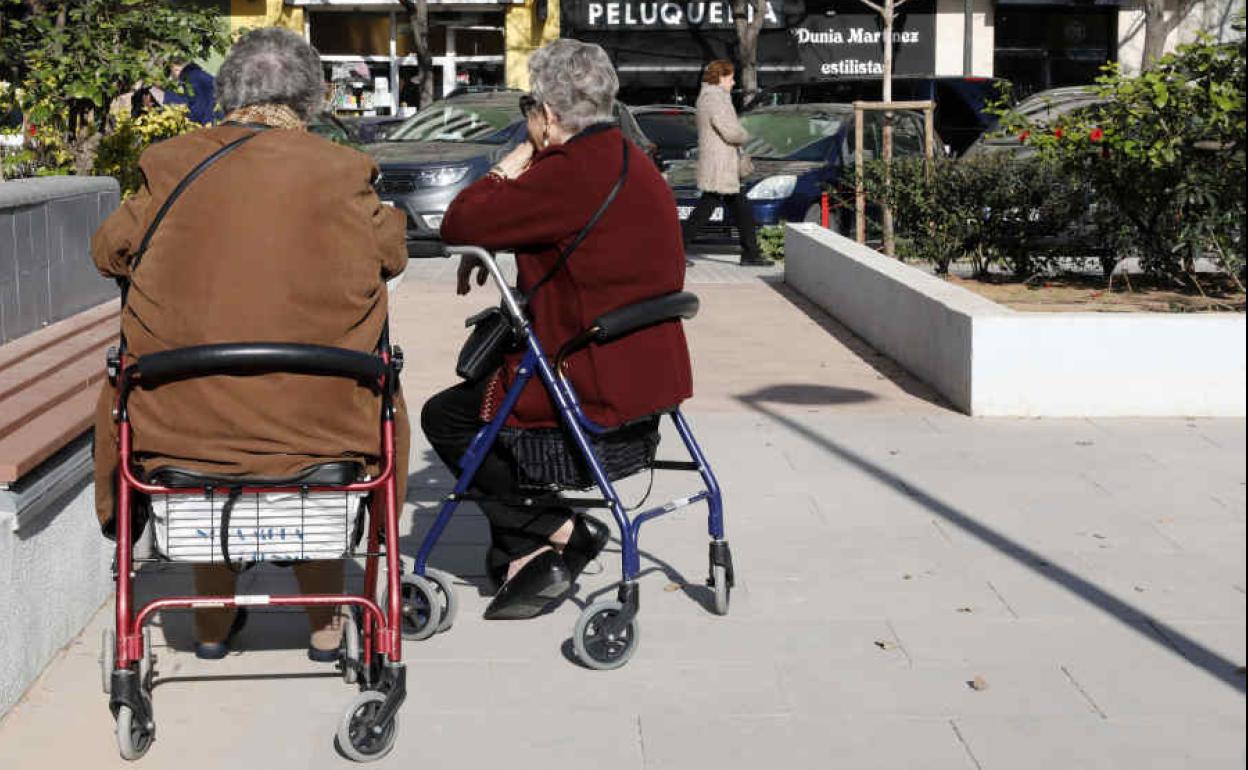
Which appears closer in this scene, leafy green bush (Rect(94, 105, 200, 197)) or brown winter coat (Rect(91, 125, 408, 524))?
brown winter coat (Rect(91, 125, 408, 524))

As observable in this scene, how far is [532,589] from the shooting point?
569 centimetres

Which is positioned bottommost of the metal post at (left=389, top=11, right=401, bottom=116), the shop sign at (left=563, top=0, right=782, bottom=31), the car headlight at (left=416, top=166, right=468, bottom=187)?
the car headlight at (left=416, top=166, right=468, bottom=187)

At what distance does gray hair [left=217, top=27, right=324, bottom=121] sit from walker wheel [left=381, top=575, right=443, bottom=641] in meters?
1.44

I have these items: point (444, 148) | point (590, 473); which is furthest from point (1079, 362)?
point (444, 148)

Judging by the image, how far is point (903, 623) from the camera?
564 centimetres

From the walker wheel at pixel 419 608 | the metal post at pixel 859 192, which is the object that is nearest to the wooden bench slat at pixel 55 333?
the walker wheel at pixel 419 608

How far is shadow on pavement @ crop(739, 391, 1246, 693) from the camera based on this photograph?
5285 millimetres

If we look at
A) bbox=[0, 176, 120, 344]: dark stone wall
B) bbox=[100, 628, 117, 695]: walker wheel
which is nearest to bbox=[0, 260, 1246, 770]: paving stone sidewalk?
bbox=[100, 628, 117, 695]: walker wheel

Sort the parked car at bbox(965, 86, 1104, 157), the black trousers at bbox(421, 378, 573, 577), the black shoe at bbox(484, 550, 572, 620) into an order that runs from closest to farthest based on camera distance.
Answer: the black trousers at bbox(421, 378, 573, 577) → the black shoe at bbox(484, 550, 572, 620) → the parked car at bbox(965, 86, 1104, 157)

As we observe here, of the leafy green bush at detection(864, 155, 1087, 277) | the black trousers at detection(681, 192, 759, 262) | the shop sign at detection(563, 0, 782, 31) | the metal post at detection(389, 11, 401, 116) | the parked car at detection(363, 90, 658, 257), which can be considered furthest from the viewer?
the shop sign at detection(563, 0, 782, 31)

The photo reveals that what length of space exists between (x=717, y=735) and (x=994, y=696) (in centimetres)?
76

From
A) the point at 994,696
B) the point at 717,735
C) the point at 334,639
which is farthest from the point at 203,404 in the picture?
the point at 994,696

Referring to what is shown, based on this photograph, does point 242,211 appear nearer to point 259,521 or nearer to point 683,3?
point 259,521

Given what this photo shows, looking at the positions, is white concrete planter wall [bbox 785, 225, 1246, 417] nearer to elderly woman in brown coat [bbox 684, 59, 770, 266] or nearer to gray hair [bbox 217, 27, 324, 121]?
gray hair [bbox 217, 27, 324, 121]
